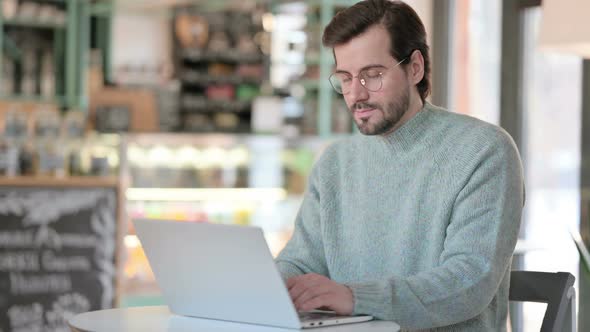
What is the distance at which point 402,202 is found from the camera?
80.4 inches

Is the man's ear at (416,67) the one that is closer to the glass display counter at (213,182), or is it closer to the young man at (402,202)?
the young man at (402,202)

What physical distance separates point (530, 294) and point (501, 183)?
0.30m

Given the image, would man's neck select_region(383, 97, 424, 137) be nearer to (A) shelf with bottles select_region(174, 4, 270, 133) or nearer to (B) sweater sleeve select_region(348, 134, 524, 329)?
(B) sweater sleeve select_region(348, 134, 524, 329)

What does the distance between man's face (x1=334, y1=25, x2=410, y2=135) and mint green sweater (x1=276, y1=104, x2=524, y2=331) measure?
0.26 ft

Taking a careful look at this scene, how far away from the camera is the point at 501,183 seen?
6.26ft

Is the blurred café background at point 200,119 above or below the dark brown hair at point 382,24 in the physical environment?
below

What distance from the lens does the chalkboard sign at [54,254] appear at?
161 inches

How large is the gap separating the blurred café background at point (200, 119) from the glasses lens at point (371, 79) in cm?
53

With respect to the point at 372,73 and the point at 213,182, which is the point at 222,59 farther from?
the point at 372,73

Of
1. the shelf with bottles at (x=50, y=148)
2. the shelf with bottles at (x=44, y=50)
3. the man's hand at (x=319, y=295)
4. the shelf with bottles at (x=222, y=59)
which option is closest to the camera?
the man's hand at (x=319, y=295)

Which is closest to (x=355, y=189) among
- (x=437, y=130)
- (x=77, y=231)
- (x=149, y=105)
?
(x=437, y=130)

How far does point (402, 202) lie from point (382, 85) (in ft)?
0.81

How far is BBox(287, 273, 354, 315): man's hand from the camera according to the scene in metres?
1.72

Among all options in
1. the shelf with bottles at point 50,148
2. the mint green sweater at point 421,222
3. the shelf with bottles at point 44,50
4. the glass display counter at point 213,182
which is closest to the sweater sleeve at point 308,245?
the mint green sweater at point 421,222
